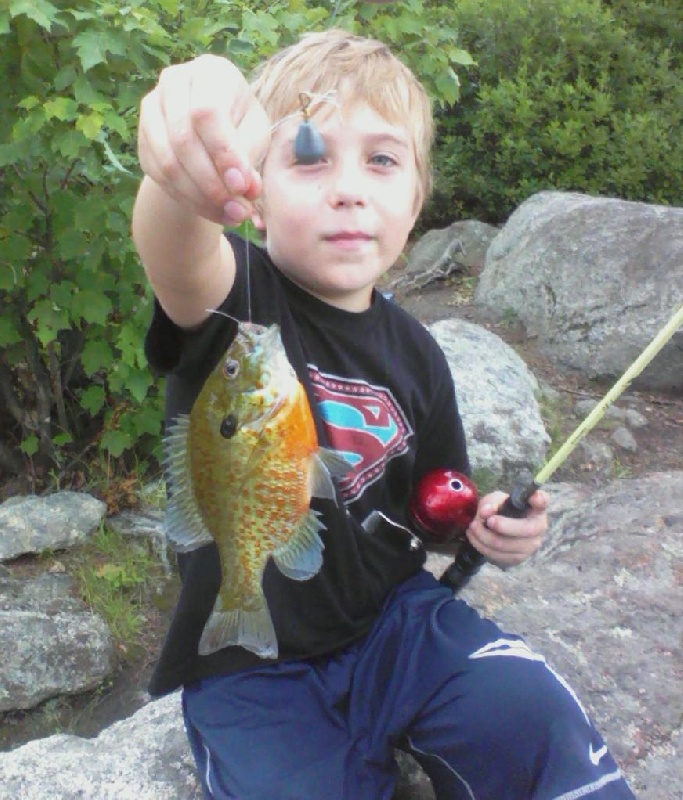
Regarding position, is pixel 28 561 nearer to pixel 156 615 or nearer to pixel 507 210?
pixel 156 615

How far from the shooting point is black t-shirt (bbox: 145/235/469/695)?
182 centimetres

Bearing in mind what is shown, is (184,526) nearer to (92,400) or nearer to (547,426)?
(92,400)

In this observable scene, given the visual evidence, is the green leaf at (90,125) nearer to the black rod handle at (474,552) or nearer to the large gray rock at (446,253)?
the black rod handle at (474,552)

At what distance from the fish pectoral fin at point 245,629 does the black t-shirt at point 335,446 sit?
23 cm

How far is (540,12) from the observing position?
24.7ft

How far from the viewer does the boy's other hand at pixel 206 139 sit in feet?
3.61

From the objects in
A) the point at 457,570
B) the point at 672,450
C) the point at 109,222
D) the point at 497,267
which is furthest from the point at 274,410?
the point at 497,267

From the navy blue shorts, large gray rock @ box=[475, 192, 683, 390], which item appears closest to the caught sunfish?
Answer: the navy blue shorts

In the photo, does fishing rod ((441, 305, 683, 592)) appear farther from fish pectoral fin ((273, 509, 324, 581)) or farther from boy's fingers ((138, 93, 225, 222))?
boy's fingers ((138, 93, 225, 222))

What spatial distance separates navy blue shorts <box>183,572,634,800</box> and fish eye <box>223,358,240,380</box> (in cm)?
86

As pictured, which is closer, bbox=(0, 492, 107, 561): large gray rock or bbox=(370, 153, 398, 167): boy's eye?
bbox=(370, 153, 398, 167): boy's eye

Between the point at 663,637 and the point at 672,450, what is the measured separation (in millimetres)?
2529

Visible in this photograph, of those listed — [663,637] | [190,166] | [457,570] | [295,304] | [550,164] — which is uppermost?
[190,166]

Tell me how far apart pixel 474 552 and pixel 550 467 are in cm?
33
